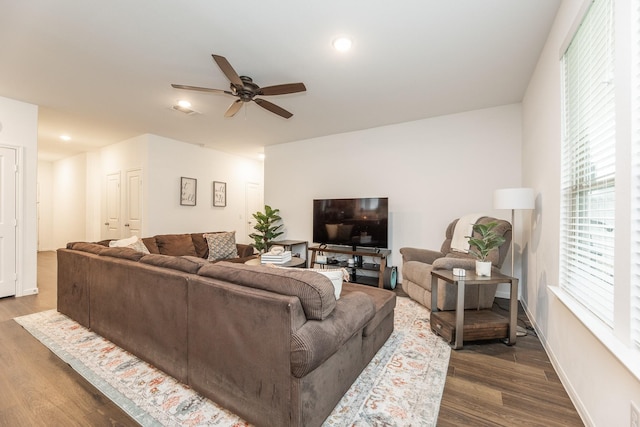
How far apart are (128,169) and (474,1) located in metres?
6.06

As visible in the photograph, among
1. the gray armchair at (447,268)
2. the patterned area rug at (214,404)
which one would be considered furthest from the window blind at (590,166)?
the patterned area rug at (214,404)

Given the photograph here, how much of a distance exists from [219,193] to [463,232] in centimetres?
505

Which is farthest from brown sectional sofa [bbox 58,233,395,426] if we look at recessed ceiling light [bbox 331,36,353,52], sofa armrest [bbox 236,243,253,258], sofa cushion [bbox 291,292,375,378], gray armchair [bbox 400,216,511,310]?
sofa armrest [bbox 236,243,253,258]

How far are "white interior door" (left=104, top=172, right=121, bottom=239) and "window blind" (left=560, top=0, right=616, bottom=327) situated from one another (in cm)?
694

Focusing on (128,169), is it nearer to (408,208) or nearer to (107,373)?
(107,373)

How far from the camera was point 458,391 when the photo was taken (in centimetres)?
179

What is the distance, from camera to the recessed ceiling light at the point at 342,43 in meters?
2.36

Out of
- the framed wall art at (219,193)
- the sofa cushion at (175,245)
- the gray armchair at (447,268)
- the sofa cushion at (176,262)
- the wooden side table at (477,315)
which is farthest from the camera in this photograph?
the framed wall art at (219,193)

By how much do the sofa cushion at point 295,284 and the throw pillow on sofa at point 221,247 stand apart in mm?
3145

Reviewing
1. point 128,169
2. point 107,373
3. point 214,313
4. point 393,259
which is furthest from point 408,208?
point 128,169

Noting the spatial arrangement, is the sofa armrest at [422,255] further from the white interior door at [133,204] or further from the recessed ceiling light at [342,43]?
the white interior door at [133,204]

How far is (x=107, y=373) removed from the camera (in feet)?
6.33

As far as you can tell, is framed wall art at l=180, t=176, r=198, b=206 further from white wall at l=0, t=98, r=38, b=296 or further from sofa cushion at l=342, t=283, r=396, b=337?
sofa cushion at l=342, t=283, r=396, b=337

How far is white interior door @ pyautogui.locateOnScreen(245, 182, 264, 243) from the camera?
7070mm
